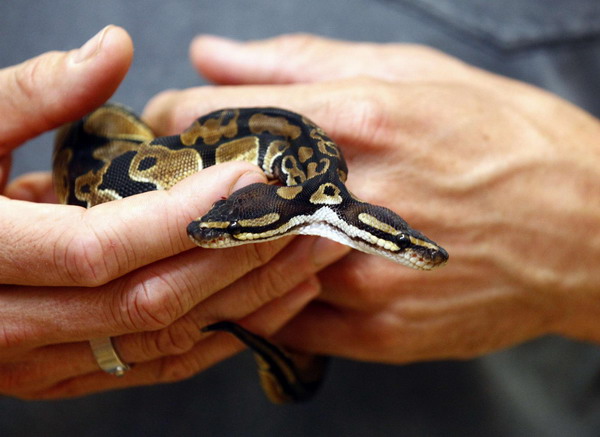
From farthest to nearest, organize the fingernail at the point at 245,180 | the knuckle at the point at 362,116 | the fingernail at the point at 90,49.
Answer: the knuckle at the point at 362,116, the fingernail at the point at 90,49, the fingernail at the point at 245,180

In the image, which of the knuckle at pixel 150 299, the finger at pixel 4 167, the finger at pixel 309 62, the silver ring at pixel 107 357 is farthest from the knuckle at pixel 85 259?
the finger at pixel 309 62

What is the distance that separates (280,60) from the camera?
91.2 inches

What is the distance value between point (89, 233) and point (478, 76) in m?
1.82

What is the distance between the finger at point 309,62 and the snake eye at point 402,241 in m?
1.10

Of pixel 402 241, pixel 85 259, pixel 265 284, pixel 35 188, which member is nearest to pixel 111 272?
pixel 85 259

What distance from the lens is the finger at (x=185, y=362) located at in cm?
192

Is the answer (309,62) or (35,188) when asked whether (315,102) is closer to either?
(309,62)

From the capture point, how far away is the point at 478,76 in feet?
8.01

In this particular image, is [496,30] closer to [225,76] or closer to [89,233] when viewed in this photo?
[225,76]

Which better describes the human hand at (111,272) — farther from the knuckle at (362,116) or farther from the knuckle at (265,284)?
the knuckle at (362,116)

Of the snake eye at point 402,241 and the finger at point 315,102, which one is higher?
the finger at point 315,102

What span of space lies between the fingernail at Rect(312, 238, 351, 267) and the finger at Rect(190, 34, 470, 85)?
2.90ft

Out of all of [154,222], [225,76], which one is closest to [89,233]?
[154,222]

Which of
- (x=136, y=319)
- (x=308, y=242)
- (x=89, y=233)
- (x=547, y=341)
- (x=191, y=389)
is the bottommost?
(x=191, y=389)
